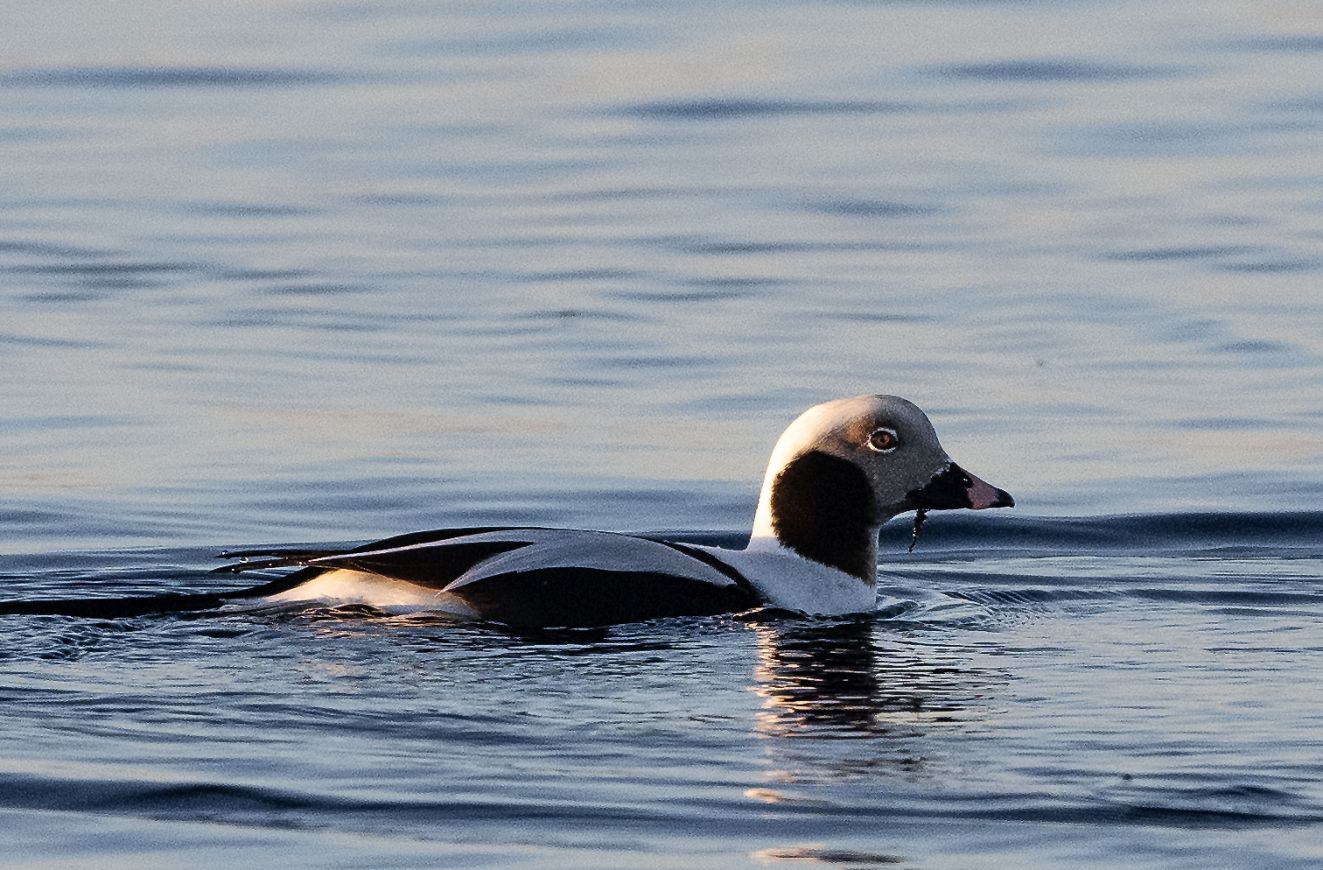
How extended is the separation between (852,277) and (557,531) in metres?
8.00

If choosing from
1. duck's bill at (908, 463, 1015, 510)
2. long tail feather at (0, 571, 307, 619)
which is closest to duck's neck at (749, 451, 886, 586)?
duck's bill at (908, 463, 1015, 510)

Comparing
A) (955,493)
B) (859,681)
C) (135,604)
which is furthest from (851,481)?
(135,604)

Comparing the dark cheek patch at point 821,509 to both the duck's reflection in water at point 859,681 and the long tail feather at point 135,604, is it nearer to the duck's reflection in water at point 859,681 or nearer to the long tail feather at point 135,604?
the duck's reflection in water at point 859,681

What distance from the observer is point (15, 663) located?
866cm

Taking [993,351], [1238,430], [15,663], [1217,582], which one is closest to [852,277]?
[993,351]

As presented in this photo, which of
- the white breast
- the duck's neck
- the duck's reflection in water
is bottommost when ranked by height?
the duck's reflection in water

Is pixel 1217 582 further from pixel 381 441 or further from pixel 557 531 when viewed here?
pixel 381 441

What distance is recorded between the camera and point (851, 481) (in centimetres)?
1030

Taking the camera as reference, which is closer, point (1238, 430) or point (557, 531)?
point (557, 531)

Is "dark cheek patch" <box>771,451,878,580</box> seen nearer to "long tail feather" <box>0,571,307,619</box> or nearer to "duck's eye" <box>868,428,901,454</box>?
"duck's eye" <box>868,428,901,454</box>

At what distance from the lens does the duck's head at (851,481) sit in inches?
404

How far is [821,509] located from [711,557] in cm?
51

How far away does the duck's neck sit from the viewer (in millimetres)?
10242

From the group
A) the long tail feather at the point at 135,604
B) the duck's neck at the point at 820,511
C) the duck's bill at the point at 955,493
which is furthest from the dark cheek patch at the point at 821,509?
the long tail feather at the point at 135,604
